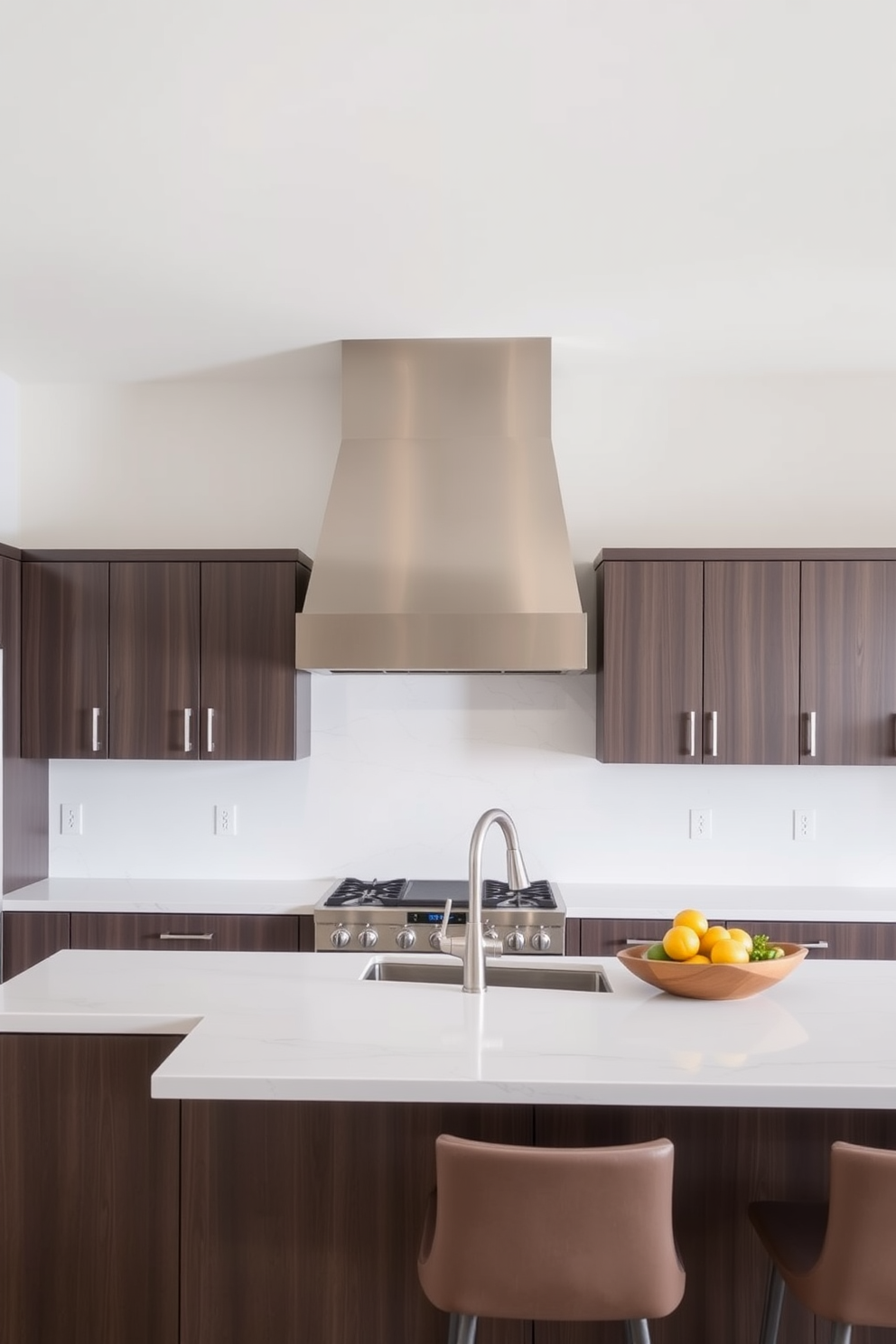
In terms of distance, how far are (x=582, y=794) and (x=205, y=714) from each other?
1.47 m

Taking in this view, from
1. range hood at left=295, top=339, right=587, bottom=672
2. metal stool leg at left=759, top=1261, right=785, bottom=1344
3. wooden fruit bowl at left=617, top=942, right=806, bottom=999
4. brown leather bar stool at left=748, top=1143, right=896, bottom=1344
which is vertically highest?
range hood at left=295, top=339, right=587, bottom=672

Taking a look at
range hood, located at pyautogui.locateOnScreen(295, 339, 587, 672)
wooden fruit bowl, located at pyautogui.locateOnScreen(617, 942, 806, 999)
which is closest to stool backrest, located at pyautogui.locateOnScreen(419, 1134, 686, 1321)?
wooden fruit bowl, located at pyautogui.locateOnScreen(617, 942, 806, 999)

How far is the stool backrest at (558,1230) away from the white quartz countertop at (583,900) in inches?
75.8

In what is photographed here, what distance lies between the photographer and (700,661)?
3.68 meters

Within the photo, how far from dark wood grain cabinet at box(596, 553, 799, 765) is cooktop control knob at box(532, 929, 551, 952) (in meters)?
0.66

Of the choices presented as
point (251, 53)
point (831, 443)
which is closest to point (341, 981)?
point (251, 53)

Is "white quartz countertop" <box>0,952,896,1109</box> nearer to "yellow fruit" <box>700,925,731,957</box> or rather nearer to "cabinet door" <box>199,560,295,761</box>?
"yellow fruit" <box>700,925,731,957</box>

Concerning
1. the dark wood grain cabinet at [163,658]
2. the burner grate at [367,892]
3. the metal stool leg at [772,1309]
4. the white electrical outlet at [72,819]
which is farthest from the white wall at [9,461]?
the metal stool leg at [772,1309]

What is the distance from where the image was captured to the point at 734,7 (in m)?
1.87

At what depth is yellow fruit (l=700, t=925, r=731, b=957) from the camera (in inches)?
85.0

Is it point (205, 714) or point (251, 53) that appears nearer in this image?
point (251, 53)

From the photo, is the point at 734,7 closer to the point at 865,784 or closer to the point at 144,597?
the point at 144,597

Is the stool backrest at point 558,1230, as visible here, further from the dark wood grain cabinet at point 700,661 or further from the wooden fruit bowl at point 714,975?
the dark wood grain cabinet at point 700,661

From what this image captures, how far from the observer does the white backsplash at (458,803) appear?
157 inches
